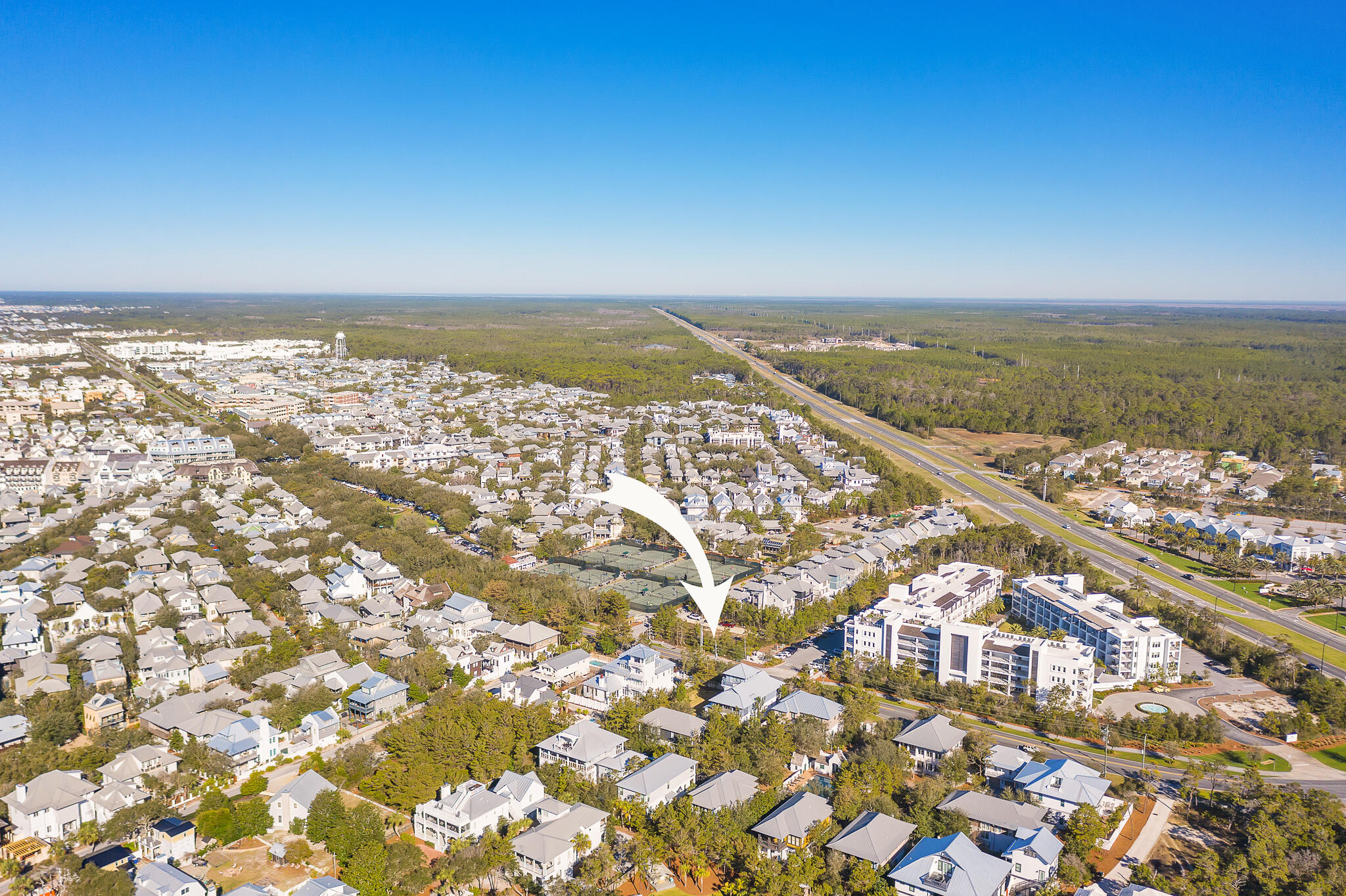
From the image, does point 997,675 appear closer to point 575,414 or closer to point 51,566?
point 51,566

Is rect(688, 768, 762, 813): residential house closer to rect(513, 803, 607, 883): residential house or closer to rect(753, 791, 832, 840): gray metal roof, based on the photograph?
rect(753, 791, 832, 840): gray metal roof

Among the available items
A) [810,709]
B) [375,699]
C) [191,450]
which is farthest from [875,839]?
[191,450]

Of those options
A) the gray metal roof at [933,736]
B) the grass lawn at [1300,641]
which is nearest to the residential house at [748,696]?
the gray metal roof at [933,736]

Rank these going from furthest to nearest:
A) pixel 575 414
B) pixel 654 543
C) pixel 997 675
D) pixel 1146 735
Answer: pixel 575 414 < pixel 654 543 < pixel 997 675 < pixel 1146 735

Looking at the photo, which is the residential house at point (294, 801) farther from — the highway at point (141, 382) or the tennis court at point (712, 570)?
the highway at point (141, 382)

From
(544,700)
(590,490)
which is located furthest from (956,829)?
(590,490)

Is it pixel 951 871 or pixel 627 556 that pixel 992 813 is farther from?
pixel 627 556
